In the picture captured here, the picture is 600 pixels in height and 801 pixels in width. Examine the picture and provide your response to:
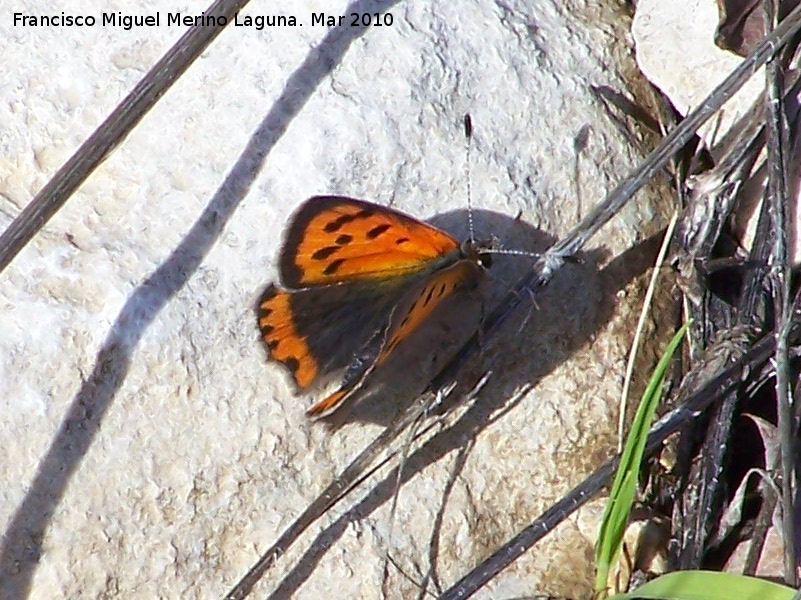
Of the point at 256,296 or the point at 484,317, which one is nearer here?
the point at 256,296

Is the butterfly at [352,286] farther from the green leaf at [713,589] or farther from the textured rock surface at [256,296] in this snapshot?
the green leaf at [713,589]

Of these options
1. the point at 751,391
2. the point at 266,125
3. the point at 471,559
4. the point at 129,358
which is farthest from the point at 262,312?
the point at 751,391

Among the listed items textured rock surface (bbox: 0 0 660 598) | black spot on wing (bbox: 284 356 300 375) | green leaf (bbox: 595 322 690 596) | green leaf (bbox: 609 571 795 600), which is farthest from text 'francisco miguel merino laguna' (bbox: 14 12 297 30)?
green leaf (bbox: 609 571 795 600)

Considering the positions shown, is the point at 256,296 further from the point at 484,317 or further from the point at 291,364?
the point at 484,317

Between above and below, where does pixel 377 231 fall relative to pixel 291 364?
above

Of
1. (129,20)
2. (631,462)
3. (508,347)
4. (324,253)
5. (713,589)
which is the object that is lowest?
(713,589)

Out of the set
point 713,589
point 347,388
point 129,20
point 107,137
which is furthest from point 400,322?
point 129,20

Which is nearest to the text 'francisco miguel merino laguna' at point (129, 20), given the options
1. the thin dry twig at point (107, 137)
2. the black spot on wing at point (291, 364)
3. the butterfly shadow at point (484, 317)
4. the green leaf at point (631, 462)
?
the thin dry twig at point (107, 137)
